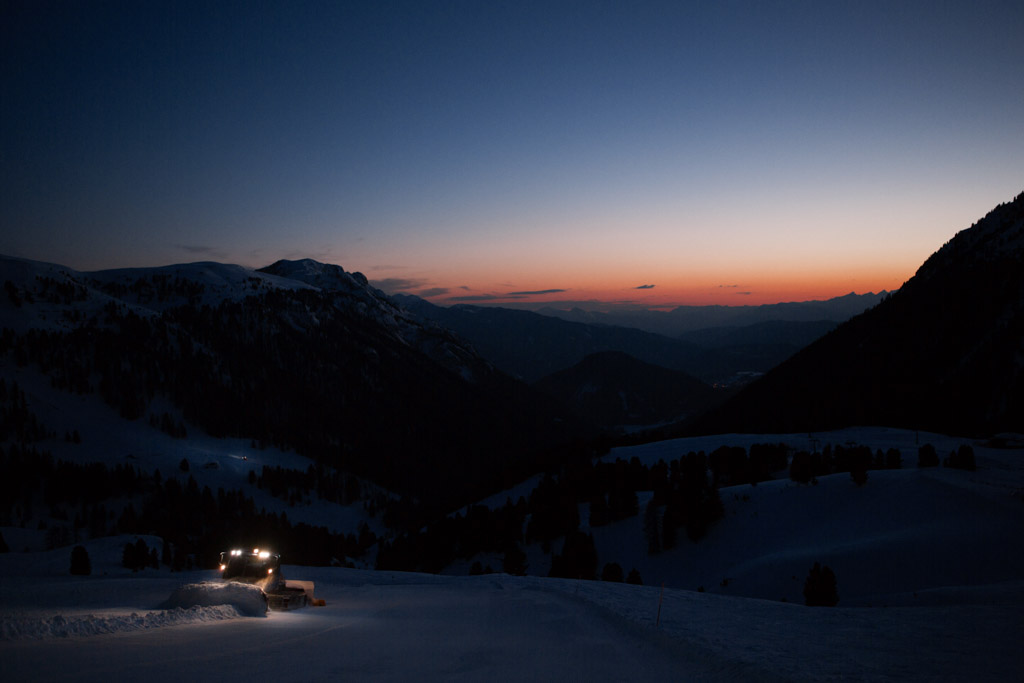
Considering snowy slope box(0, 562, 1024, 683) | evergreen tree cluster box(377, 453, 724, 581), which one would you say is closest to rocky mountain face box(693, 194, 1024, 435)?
evergreen tree cluster box(377, 453, 724, 581)

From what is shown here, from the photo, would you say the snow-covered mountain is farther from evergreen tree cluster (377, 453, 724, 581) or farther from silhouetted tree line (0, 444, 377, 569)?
silhouetted tree line (0, 444, 377, 569)

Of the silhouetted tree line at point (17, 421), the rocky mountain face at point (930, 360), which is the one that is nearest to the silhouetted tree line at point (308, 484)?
the silhouetted tree line at point (17, 421)

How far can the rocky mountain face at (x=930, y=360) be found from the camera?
354 feet

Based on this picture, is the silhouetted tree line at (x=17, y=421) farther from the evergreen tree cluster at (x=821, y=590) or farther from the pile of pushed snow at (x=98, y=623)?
the evergreen tree cluster at (x=821, y=590)

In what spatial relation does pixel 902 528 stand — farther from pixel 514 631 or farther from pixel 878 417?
pixel 878 417

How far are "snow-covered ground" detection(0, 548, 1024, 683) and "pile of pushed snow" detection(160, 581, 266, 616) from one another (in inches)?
4.5

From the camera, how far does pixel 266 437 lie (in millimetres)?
197125

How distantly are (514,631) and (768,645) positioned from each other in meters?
6.32

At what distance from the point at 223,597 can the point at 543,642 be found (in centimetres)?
1160

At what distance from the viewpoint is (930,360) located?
437 feet

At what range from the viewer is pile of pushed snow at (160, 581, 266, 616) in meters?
16.2

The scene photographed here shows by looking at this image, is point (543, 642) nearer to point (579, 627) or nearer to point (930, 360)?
point (579, 627)

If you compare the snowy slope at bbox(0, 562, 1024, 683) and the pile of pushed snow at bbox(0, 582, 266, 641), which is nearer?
the snowy slope at bbox(0, 562, 1024, 683)

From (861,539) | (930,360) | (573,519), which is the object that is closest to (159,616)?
(861,539)
